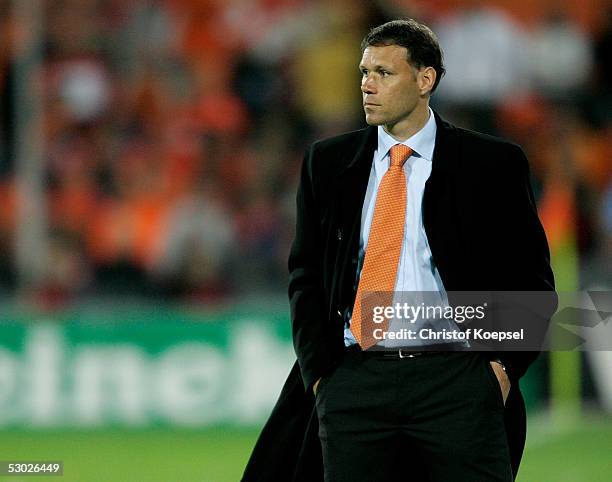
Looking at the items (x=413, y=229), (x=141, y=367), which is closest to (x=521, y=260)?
(x=413, y=229)

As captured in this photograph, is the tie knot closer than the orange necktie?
No

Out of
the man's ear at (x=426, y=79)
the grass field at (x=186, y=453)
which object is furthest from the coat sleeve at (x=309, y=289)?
the grass field at (x=186, y=453)

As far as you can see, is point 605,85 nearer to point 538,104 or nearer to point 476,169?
point 538,104

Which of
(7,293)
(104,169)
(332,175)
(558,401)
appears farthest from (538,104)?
(332,175)

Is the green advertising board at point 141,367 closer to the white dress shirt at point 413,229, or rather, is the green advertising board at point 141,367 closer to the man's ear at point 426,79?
the white dress shirt at point 413,229

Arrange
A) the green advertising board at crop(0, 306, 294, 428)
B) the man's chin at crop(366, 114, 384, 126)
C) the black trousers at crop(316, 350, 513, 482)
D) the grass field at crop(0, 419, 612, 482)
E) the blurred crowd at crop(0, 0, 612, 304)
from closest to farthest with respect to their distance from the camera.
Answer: the black trousers at crop(316, 350, 513, 482) → the man's chin at crop(366, 114, 384, 126) → the grass field at crop(0, 419, 612, 482) → the green advertising board at crop(0, 306, 294, 428) → the blurred crowd at crop(0, 0, 612, 304)

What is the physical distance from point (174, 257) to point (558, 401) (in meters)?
3.09

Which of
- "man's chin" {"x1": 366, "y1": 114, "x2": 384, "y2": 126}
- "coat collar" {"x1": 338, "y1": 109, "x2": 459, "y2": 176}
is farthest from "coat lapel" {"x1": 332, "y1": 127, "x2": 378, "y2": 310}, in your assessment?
"man's chin" {"x1": 366, "y1": 114, "x2": 384, "y2": 126}

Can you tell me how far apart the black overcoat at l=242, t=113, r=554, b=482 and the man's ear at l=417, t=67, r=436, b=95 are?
0.13 meters

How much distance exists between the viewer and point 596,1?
12.1 m

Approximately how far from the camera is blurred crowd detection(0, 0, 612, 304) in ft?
34.1

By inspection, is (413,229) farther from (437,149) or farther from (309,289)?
(309,289)

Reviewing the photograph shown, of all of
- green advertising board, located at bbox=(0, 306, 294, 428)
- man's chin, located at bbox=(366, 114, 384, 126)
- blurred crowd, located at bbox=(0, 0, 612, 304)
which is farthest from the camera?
blurred crowd, located at bbox=(0, 0, 612, 304)

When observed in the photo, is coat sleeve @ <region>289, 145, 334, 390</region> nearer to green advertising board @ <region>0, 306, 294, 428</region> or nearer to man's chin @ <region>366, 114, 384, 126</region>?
man's chin @ <region>366, 114, 384, 126</region>
